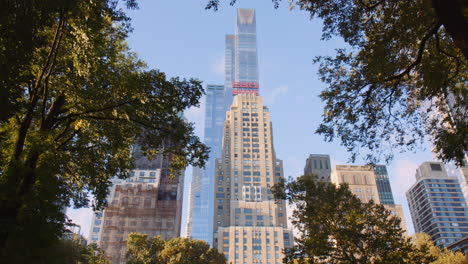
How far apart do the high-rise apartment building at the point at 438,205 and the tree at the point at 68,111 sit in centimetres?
15370

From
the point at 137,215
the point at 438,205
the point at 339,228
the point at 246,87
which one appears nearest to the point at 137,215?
the point at 137,215

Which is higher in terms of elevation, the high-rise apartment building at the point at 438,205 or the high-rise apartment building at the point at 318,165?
the high-rise apartment building at the point at 318,165

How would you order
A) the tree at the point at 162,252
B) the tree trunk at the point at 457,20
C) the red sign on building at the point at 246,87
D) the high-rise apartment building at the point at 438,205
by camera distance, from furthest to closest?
1. the red sign on building at the point at 246,87
2. the high-rise apartment building at the point at 438,205
3. the tree at the point at 162,252
4. the tree trunk at the point at 457,20

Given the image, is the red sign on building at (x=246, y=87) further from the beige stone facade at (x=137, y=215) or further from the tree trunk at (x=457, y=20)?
the tree trunk at (x=457, y=20)

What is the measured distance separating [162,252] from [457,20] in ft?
130

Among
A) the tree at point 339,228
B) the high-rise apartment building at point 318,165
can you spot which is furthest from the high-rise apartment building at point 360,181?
the tree at point 339,228

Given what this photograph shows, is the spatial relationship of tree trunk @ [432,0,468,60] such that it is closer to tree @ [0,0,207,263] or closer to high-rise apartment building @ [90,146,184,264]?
tree @ [0,0,207,263]

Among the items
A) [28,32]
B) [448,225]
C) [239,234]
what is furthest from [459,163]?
[448,225]

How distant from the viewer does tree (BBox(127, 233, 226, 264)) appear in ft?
134

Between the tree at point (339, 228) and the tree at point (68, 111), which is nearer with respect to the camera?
the tree at point (68, 111)

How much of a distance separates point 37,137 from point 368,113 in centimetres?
1224

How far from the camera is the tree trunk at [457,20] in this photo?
788 centimetres

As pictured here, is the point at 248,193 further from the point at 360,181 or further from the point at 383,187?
the point at 383,187

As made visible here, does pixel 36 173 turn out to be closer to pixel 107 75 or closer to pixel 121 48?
pixel 107 75
